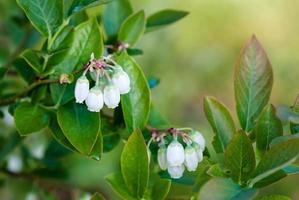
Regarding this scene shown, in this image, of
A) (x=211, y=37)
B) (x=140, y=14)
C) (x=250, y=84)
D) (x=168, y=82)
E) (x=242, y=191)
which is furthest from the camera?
(x=211, y=37)

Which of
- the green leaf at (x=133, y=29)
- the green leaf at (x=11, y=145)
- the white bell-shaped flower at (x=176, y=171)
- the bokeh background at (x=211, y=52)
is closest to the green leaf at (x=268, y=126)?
the white bell-shaped flower at (x=176, y=171)

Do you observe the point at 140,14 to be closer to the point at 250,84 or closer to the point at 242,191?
the point at 250,84

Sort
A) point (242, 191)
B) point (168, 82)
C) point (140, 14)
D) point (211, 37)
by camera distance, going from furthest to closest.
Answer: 1. point (211, 37)
2. point (168, 82)
3. point (140, 14)
4. point (242, 191)

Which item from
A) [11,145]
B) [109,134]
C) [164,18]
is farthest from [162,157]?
[11,145]

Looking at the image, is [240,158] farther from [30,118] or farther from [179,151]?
[30,118]

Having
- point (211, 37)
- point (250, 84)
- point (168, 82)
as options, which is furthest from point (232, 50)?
point (250, 84)
